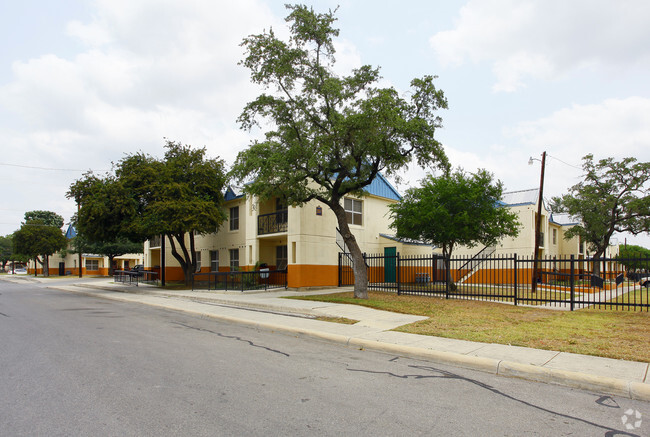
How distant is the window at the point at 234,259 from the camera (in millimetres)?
27578

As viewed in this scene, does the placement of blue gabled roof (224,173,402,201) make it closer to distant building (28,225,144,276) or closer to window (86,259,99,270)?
distant building (28,225,144,276)

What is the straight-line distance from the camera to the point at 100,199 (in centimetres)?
2402

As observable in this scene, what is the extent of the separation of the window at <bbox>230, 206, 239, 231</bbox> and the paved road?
19.6 meters

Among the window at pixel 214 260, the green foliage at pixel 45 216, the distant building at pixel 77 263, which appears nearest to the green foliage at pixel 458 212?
the window at pixel 214 260

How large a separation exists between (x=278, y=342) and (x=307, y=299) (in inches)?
293

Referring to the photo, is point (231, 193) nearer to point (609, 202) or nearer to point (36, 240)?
point (609, 202)

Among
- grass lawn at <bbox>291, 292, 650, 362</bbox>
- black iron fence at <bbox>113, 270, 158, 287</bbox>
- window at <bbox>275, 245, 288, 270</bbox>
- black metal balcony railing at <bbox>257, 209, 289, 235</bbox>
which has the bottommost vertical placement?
black iron fence at <bbox>113, 270, 158, 287</bbox>

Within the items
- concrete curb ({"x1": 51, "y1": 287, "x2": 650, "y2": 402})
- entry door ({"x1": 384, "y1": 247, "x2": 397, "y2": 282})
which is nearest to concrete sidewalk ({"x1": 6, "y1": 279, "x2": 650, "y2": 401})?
concrete curb ({"x1": 51, "y1": 287, "x2": 650, "y2": 402})

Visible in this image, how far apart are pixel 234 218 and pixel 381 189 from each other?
10.0 m

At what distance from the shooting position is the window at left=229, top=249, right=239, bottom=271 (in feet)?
90.5

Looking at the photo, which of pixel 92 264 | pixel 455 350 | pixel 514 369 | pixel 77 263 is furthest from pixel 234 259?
pixel 92 264

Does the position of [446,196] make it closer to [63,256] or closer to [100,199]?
[100,199]

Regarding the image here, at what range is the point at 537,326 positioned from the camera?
1028 cm

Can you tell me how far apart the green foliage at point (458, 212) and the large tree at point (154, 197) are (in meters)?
11.7
